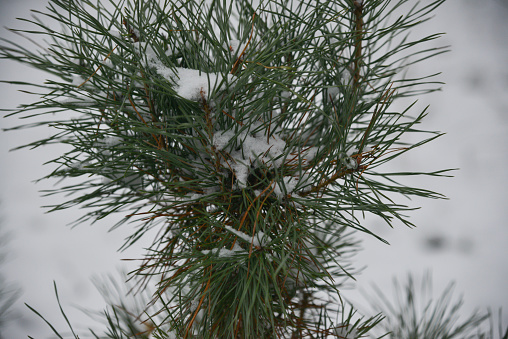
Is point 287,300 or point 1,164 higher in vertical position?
point 1,164

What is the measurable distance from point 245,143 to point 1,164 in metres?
1.77

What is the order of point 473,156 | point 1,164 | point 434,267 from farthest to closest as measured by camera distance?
point 1,164
point 473,156
point 434,267

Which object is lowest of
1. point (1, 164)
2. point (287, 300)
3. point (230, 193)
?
point (287, 300)

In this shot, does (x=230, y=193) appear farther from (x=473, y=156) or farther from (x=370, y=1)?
(x=473, y=156)

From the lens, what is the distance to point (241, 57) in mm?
307

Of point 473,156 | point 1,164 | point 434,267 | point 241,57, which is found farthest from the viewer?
point 1,164

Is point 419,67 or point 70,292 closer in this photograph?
point 70,292

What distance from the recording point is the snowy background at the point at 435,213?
1.42m

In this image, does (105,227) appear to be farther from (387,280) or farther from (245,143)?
(245,143)

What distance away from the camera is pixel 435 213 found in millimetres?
1521

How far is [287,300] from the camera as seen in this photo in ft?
1.28

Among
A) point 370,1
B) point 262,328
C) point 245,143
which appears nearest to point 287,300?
point 262,328

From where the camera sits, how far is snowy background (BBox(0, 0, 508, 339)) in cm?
142

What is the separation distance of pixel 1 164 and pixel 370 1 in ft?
5.99
